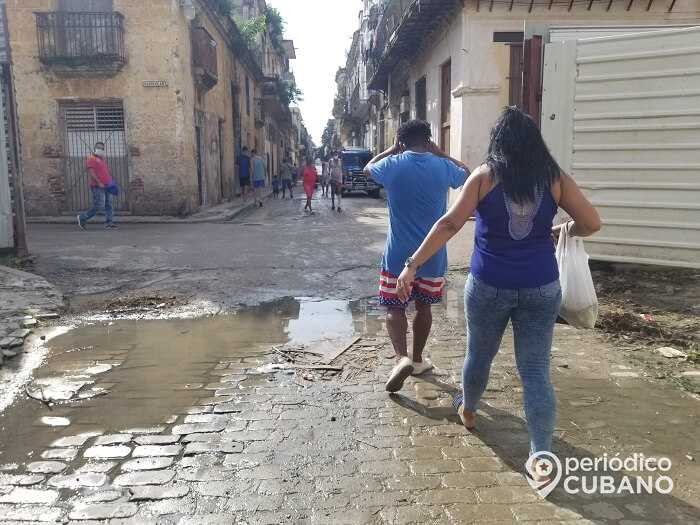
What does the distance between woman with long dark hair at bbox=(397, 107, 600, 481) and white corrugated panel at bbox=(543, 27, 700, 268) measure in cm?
406

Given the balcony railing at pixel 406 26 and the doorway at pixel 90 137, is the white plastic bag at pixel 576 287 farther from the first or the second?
the doorway at pixel 90 137

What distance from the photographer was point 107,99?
585 inches

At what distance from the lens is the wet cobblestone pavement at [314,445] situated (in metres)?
2.49

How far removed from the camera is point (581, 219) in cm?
276

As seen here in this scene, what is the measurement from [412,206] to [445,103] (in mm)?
14167

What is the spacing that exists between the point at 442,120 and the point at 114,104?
9267mm

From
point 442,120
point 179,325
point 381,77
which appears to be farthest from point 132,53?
point 381,77

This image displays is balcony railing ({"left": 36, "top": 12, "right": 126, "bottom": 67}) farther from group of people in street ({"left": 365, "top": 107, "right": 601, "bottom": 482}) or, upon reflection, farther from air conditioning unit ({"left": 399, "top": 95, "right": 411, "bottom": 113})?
group of people in street ({"left": 365, "top": 107, "right": 601, "bottom": 482})

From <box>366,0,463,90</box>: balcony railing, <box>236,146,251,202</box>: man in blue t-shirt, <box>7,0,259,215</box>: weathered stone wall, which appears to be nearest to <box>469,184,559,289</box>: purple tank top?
<box>366,0,463,90</box>: balcony railing

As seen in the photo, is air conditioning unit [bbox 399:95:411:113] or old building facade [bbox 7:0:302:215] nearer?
old building facade [bbox 7:0:302:215]

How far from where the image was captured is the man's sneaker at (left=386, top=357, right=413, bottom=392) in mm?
3625

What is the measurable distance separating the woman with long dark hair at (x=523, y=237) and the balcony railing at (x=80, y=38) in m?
14.2

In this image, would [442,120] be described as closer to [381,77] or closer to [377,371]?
[381,77]

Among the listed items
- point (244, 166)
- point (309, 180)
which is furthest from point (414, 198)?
point (244, 166)
